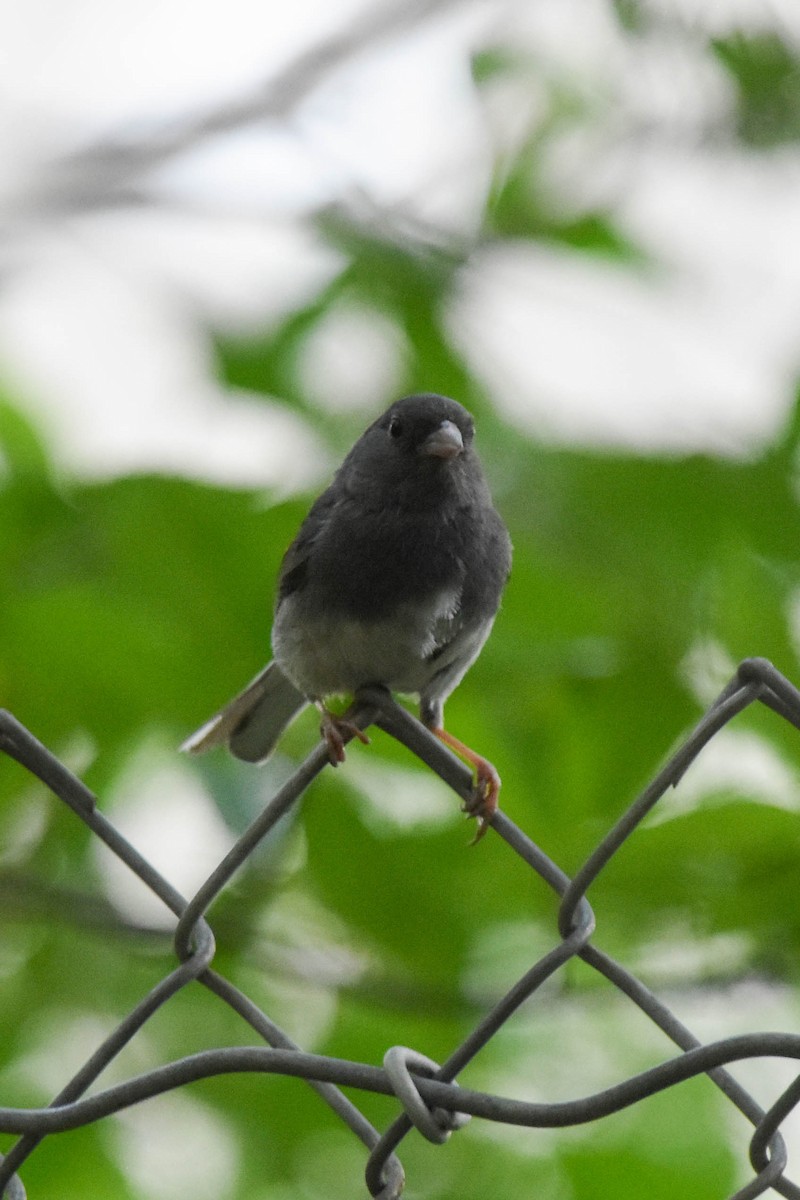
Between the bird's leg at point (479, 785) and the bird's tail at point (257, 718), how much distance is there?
33 centimetres

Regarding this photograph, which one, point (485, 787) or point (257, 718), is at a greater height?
point (485, 787)

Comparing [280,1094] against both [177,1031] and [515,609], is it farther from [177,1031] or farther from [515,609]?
[515,609]

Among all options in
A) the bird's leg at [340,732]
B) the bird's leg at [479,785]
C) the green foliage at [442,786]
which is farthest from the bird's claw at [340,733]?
the green foliage at [442,786]

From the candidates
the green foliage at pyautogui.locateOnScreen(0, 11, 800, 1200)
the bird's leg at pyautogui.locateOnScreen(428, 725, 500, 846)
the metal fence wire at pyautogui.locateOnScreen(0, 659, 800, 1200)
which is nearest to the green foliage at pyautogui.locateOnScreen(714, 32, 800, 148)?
the green foliage at pyautogui.locateOnScreen(0, 11, 800, 1200)

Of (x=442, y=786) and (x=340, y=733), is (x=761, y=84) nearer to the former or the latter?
(x=442, y=786)

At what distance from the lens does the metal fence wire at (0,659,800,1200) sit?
130cm

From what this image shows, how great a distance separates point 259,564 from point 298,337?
65 centimetres

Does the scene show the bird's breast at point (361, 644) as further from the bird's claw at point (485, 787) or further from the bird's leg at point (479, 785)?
the bird's claw at point (485, 787)

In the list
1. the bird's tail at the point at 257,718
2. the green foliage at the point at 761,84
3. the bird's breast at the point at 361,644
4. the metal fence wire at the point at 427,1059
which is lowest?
the bird's tail at the point at 257,718

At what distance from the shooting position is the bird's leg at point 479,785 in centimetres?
180

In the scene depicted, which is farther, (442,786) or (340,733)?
(442,786)

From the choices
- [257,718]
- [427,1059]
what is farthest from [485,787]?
[257,718]

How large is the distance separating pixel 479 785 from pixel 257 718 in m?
0.76

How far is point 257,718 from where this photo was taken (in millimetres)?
2746
